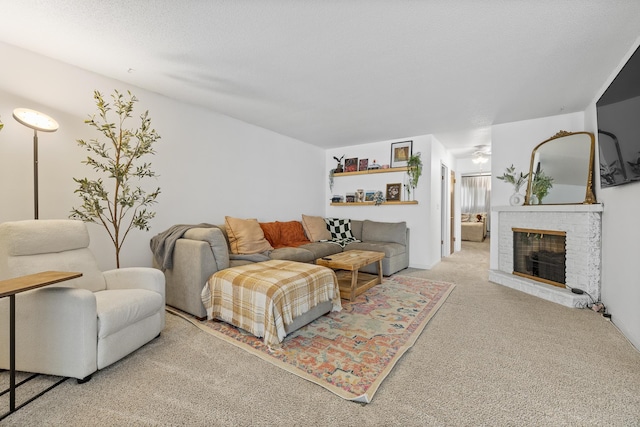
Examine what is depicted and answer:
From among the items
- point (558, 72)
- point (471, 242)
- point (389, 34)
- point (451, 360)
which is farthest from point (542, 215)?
point (471, 242)

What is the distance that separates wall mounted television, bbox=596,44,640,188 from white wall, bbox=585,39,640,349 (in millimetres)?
167

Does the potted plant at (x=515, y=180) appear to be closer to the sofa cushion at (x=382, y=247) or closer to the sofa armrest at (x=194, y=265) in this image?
the sofa cushion at (x=382, y=247)

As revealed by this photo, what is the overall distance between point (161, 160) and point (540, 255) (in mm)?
4907

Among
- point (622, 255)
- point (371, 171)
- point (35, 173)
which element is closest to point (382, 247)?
point (371, 171)

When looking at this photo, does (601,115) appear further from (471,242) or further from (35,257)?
(471,242)

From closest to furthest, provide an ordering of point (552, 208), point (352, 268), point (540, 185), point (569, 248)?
point (352, 268), point (569, 248), point (552, 208), point (540, 185)

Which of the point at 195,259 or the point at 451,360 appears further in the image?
the point at 195,259

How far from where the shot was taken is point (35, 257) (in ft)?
6.10

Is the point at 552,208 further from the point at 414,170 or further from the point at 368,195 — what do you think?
the point at 368,195

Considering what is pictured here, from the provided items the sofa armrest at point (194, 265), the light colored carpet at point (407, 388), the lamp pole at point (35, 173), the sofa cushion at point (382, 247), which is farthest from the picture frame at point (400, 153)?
the lamp pole at point (35, 173)

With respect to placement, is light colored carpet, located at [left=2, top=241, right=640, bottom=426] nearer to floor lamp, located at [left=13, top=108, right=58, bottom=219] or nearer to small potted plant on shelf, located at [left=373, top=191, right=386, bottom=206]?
floor lamp, located at [left=13, top=108, right=58, bottom=219]

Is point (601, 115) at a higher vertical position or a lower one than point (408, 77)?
lower

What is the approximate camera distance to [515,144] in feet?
13.1

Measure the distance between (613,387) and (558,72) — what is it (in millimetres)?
2620
